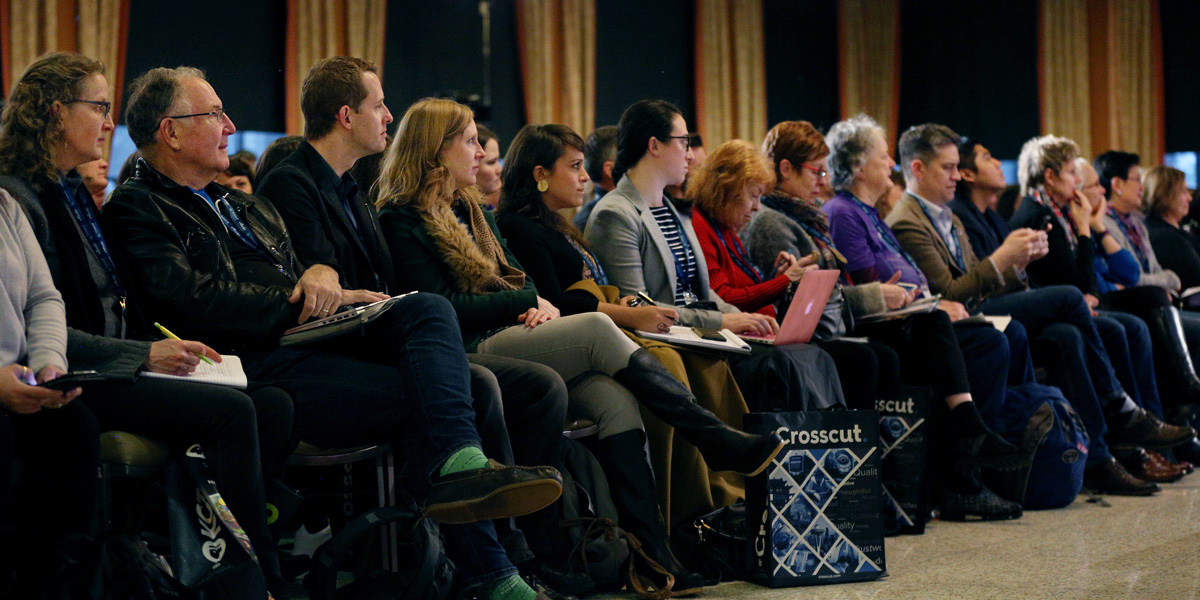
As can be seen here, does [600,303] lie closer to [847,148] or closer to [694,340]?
[694,340]

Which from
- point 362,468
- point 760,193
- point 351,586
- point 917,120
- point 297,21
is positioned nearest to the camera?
point 351,586

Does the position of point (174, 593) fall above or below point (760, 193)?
below

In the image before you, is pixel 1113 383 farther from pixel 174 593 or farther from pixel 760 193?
pixel 174 593

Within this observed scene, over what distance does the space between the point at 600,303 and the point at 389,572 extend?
105 centimetres

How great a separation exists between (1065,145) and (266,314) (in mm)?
4277

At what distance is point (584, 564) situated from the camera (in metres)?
2.81

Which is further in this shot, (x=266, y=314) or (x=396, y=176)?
(x=396, y=176)

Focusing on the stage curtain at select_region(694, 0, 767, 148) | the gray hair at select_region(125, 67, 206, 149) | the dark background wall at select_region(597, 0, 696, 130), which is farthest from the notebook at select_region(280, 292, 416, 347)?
the stage curtain at select_region(694, 0, 767, 148)

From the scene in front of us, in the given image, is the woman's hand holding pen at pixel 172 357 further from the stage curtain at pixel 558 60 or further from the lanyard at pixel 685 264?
the stage curtain at pixel 558 60

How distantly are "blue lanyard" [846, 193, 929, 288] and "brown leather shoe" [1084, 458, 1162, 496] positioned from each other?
3.52 feet

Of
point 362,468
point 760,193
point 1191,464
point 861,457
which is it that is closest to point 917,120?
point 1191,464

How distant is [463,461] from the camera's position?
2.44m

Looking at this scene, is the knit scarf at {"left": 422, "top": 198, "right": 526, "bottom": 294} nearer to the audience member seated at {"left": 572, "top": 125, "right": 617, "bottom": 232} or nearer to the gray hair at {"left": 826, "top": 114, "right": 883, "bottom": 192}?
the audience member seated at {"left": 572, "top": 125, "right": 617, "bottom": 232}

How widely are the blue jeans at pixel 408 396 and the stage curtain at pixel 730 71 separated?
6.19 metres
